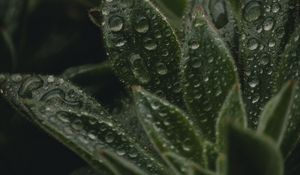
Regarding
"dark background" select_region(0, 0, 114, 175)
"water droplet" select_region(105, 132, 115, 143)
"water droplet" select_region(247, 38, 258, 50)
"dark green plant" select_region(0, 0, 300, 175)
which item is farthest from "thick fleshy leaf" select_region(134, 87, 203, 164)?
"dark background" select_region(0, 0, 114, 175)

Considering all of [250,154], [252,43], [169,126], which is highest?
[252,43]

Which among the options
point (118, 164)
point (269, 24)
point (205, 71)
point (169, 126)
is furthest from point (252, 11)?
point (118, 164)

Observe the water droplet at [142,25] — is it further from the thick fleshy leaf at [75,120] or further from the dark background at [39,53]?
the dark background at [39,53]

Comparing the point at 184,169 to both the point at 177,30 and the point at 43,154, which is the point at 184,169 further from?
the point at 43,154

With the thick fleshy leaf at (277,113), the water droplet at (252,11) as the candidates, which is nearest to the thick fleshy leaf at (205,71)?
the water droplet at (252,11)

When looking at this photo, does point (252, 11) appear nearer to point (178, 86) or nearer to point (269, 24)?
point (269, 24)

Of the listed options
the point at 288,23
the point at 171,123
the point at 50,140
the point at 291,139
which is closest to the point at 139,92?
the point at 171,123
